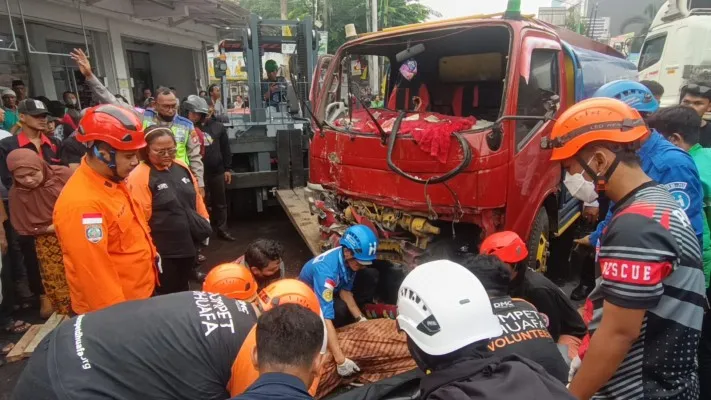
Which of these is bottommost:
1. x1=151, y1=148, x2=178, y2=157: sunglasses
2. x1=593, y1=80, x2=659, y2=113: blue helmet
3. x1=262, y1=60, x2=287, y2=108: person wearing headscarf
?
x1=151, y1=148, x2=178, y2=157: sunglasses

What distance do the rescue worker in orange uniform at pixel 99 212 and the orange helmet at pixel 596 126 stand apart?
1.86 metres

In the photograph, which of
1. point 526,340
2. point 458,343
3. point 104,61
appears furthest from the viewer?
point 104,61

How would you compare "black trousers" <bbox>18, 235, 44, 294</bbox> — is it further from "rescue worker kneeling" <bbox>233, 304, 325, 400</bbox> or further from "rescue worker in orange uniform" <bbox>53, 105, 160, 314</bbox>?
"rescue worker kneeling" <bbox>233, 304, 325, 400</bbox>

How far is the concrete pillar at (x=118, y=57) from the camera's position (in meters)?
8.52

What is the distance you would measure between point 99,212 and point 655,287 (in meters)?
2.18

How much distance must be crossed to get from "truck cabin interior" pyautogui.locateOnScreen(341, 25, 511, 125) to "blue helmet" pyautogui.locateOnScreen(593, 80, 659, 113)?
1003 millimetres

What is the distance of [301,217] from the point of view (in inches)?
180

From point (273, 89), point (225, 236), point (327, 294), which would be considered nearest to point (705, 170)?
point (327, 294)

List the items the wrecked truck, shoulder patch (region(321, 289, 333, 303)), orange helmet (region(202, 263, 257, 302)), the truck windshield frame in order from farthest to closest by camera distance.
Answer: the truck windshield frame → the wrecked truck → shoulder patch (region(321, 289, 333, 303)) → orange helmet (region(202, 263, 257, 302))

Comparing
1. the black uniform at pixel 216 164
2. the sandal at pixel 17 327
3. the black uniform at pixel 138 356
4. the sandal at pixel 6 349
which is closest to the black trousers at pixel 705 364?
the black uniform at pixel 138 356

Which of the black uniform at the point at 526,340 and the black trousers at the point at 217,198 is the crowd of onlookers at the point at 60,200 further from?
the black uniform at the point at 526,340

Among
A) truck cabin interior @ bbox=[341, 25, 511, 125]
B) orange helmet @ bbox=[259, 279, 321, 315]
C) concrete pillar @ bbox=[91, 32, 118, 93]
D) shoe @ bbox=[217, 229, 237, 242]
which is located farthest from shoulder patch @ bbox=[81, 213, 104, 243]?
concrete pillar @ bbox=[91, 32, 118, 93]

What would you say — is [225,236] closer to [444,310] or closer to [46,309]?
[46,309]

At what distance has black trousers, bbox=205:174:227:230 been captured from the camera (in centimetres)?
515
